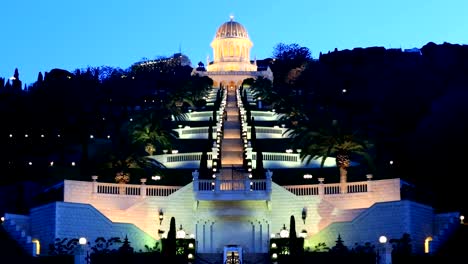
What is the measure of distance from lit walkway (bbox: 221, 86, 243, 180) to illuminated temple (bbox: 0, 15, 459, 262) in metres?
0.28

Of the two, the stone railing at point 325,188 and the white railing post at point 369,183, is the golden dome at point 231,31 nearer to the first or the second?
the stone railing at point 325,188

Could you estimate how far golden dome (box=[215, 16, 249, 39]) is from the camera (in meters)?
150

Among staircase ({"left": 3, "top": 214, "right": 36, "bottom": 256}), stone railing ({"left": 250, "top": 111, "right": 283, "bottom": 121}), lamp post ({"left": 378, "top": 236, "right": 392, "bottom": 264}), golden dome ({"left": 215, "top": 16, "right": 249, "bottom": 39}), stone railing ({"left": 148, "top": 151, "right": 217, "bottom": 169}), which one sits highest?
golden dome ({"left": 215, "top": 16, "right": 249, "bottom": 39})

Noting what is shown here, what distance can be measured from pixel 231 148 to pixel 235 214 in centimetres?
1710

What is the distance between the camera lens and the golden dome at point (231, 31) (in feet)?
492

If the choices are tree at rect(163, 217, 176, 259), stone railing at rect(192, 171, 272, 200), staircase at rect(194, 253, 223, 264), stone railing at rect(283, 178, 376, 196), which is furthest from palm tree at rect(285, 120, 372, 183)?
tree at rect(163, 217, 176, 259)

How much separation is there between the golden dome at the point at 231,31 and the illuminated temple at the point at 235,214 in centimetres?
8344

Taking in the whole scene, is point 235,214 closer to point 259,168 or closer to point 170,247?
point 259,168

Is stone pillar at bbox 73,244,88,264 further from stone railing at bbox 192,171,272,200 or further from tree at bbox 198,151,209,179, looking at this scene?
tree at bbox 198,151,209,179

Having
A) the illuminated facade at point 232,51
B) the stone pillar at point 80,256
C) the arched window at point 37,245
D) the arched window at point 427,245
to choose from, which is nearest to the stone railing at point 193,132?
the arched window at point 37,245

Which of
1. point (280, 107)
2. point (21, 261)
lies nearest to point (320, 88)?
point (280, 107)

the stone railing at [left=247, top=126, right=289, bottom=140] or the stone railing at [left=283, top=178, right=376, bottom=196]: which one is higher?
the stone railing at [left=247, top=126, right=289, bottom=140]

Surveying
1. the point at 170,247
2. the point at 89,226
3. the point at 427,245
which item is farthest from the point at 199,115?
Answer: the point at 170,247

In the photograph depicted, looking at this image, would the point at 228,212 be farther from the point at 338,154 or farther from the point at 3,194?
the point at 3,194
